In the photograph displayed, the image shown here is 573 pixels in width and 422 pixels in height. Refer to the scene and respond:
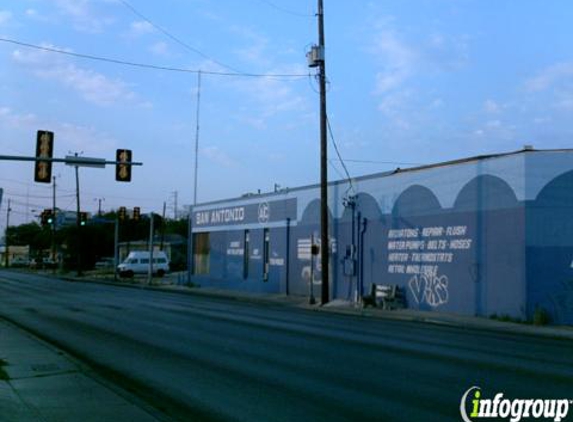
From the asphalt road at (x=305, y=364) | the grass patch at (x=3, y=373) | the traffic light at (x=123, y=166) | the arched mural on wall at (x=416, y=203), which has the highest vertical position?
the traffic light at (x=123, y=166)

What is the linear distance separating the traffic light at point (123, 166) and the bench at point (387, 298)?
36.2 ft

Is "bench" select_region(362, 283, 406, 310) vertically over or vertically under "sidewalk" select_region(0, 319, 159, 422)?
over

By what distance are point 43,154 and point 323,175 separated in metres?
12.7

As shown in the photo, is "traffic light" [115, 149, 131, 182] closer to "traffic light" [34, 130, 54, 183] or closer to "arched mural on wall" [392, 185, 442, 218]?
"traffic light" [34, 130, 54, 183]

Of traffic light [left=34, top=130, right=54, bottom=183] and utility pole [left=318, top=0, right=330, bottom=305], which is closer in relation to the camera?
traffic light [left=34, top=130, right=54, bottom=183]

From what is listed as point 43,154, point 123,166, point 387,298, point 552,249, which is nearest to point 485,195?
point 552,249

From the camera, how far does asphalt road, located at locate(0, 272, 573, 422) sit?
8.66 meters

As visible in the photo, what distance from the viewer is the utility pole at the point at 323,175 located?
30.8 m

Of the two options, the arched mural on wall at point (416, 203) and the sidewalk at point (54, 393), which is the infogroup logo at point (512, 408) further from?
the arched mural on wall at point (416, 203)

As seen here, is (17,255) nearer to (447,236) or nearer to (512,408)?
(447,236)

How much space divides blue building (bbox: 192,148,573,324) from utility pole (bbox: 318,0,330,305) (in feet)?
5.81

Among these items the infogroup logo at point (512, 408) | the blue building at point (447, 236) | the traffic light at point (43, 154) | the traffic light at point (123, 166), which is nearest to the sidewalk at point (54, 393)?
the infogroup logo at point (512, 408)

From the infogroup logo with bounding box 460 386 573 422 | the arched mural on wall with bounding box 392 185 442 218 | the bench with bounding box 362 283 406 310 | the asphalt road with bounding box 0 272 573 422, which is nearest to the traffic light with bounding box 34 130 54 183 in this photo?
the asphalt road with bounding box 0 272 573 422

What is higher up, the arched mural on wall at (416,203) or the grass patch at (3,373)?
the arched mural on wall at (416,203)
